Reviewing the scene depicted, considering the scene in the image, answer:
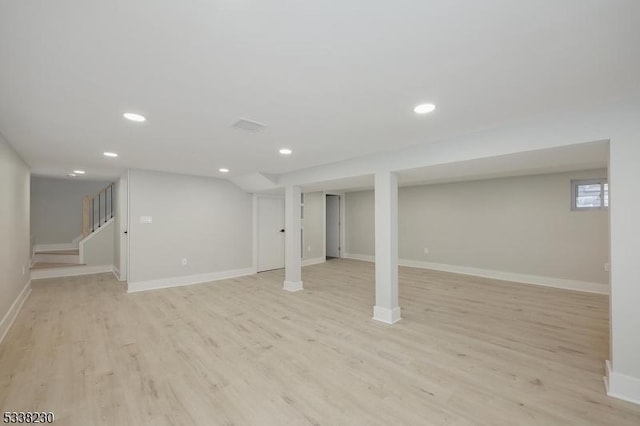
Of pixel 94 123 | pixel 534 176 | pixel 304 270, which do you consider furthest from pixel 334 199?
pixel 94 123

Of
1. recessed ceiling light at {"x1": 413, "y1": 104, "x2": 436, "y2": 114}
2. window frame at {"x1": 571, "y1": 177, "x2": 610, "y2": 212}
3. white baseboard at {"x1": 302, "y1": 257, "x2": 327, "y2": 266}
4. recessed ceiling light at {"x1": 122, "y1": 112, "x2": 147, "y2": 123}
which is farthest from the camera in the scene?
white baseboard at {"x1": 302, "y1": 257, "x2": 327, "y2": 266}

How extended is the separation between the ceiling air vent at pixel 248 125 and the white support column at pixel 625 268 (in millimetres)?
2948

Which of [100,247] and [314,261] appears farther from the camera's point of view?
[314,261]

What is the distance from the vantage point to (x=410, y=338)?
10.3 feet

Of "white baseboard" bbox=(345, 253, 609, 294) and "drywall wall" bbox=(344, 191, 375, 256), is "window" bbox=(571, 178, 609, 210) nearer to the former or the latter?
"white baseboard" bbox=(345, 253, 609, 294)

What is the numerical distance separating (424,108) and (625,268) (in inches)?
77.4

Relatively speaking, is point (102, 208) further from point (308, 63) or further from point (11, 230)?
point (308, 63)

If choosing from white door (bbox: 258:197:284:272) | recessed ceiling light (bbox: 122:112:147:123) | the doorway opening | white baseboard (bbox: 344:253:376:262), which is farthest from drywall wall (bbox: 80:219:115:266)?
white baseboard (bbox: 344:253:376:262)

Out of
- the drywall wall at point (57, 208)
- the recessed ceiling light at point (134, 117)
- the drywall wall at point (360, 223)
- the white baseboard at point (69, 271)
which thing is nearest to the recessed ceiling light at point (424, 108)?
the recessed ceiling light at point (134, 117)

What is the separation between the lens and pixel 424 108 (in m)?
2.25

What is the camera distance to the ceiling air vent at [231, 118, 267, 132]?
253 centimetres

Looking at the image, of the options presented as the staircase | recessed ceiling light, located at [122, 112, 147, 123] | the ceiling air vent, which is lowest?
the staircase

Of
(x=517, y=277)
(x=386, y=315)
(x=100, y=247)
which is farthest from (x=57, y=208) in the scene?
(x=517, y=277)

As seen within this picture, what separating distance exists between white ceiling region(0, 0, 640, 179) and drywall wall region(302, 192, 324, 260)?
5.21 meters
